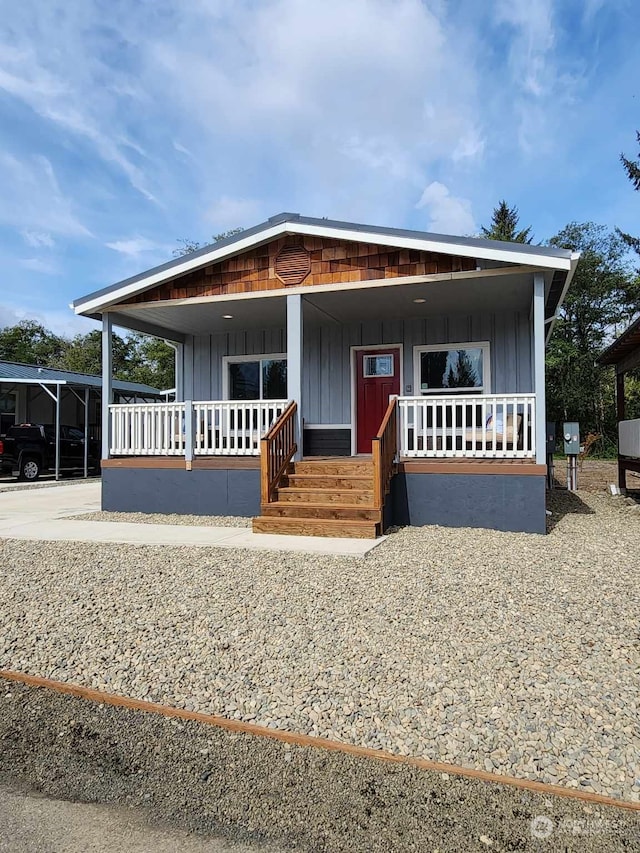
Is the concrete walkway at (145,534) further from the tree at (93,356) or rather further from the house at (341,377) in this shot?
the tree at (93,356)

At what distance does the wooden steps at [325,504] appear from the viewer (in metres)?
6.83

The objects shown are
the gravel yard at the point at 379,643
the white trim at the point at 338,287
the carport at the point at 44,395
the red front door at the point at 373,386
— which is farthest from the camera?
the carport at the point at 44,395

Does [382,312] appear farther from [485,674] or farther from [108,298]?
[485,674]

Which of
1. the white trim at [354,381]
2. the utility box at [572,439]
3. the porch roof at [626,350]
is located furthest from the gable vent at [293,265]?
the utility box at [572,439]

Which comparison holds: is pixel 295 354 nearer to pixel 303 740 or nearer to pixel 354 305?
pixel 354 305

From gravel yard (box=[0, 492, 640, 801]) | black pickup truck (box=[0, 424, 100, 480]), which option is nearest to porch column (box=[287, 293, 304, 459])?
gravel yard (box=[0, 492, 640, 801])

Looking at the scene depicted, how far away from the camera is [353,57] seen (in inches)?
455

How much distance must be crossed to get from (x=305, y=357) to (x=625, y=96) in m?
25.1

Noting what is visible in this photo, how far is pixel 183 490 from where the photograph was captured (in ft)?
29.1

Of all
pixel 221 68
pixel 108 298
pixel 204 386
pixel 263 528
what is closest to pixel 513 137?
pixel 221 68

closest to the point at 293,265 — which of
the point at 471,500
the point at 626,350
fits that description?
the point at 471,500

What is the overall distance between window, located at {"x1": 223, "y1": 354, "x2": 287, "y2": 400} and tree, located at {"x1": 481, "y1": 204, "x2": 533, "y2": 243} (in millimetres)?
22663

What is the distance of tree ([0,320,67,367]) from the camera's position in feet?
135

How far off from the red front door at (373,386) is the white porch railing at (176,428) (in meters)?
2.02
